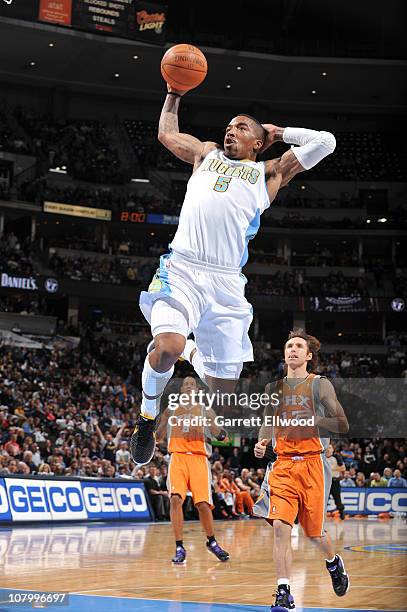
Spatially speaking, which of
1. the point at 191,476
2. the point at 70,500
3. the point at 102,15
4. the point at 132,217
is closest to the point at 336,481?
the point at 70,500

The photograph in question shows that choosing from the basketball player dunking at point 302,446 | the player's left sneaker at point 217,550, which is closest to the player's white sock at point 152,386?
the basketball player dunking at point 302,446

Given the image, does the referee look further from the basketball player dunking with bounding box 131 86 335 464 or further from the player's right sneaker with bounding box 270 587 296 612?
the basketball player dunking with bounding box 131 86 335 464

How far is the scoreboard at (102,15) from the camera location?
28.8 metres

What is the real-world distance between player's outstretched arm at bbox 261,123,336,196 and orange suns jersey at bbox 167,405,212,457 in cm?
544

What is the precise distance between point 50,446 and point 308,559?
9.71 meters

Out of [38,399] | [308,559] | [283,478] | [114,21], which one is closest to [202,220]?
[283,478]

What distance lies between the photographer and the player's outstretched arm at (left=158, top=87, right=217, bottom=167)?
643 cm

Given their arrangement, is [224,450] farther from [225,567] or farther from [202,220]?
[202,220]

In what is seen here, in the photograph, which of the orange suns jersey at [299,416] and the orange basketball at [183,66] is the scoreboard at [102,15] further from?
the orange suns jersey at [299,416]

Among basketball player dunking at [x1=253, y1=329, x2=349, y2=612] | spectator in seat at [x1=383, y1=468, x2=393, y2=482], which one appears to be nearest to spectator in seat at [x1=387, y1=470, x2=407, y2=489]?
spectator in seat at [x1=383, y1=468, x2=393, y2=482]

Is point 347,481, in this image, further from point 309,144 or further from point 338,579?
point 309,144

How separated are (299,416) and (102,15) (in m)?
25.4

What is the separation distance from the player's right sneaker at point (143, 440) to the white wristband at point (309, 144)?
2249 mm

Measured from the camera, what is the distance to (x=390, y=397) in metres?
32.5
